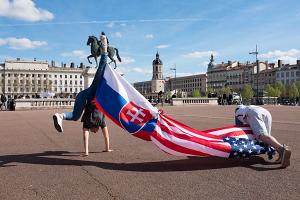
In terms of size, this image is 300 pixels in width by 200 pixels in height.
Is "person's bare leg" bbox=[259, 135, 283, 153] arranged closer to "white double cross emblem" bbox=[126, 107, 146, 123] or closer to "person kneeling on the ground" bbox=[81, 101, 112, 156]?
"white double cross emblem" bbox=[126, 107, 146, 123]

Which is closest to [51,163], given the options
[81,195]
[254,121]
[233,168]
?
[81,195]

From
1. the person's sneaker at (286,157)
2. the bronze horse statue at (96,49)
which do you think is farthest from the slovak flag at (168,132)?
the bronze horse statue at (96,49)

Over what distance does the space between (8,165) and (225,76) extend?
169 meters

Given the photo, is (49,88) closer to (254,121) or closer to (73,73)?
(73,73)

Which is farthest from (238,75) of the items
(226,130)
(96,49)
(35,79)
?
(226,130)

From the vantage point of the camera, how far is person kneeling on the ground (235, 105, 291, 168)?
648 cm

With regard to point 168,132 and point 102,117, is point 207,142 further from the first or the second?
point 102,117

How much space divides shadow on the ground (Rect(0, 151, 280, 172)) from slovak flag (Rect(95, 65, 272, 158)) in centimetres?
26

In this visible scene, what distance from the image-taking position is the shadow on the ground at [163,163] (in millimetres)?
6641

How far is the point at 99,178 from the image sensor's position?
5.91 meters

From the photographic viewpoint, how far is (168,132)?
21.8 ft

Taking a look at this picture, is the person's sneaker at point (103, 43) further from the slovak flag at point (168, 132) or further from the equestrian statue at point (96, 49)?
the slovak flag at point (168, 132)

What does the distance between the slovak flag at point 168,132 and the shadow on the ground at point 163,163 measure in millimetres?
264

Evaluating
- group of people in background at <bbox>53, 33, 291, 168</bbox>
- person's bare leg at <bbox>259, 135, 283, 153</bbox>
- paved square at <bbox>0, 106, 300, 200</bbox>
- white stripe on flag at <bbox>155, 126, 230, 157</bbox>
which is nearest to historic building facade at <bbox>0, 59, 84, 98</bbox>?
group of people in background at <bbox>53, 33, 291, 168</bbox>
